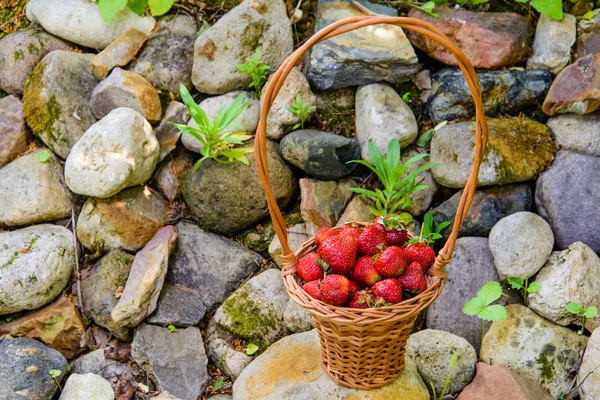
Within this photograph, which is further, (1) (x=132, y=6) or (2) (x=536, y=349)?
(1) (x=132, y=6)

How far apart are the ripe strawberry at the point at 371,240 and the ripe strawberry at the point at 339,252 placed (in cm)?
6

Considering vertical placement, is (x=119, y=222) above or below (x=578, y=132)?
below

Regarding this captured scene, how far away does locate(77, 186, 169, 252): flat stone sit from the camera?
137 inches

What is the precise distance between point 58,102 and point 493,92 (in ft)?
8.01

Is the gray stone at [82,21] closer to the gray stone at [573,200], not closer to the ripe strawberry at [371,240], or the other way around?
the ripe strawberry at [371,240]

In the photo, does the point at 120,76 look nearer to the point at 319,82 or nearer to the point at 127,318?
the point at 319,82

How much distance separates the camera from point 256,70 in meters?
3.53

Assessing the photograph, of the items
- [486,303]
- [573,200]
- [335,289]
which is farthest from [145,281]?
[573,200]

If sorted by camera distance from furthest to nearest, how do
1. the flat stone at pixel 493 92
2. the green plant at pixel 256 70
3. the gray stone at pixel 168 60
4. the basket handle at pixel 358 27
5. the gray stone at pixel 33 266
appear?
the gray stone at pixel 168 60 → the green plant at pixel 256 70 → the flat stone at pixel 493 92 → the gray stone at pixel 33 266 → the basket handle at pixel 358 27

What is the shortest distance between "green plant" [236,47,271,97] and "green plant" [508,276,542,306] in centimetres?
170

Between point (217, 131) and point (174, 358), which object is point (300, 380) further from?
point (217, 131)

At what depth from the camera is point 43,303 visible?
11.1 feet

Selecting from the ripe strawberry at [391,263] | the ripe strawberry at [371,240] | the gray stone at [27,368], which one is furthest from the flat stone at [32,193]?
the ripe strawberry at [391,263]

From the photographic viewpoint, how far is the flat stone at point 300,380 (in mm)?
2625
